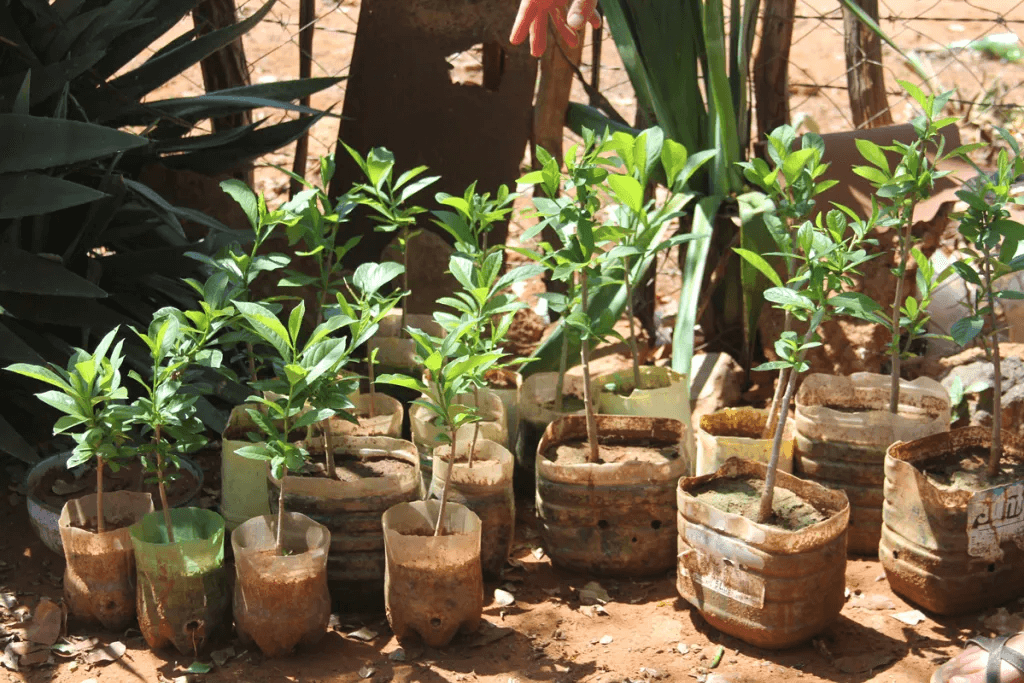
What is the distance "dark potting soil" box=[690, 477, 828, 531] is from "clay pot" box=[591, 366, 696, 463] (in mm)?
254

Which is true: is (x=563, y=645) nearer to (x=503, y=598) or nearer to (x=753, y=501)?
(x=503, y=598)

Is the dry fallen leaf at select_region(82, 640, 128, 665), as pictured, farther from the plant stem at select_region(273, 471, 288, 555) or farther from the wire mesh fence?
the wire mesh fence

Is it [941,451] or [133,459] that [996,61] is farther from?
[133,459]

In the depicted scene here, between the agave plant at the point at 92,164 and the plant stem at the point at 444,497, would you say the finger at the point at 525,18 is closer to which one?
the plant stem at the point at 444,497

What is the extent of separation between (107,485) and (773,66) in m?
2.34

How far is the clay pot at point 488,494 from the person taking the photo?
2418 millimetres

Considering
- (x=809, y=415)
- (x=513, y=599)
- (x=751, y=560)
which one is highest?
(x=809, y=415)

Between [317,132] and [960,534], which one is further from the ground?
[317,132]

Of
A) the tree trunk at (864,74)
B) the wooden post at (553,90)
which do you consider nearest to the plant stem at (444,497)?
the wooden post at (553,90)

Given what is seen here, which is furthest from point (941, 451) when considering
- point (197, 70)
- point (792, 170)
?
point (197, 70)

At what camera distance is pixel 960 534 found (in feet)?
7.40

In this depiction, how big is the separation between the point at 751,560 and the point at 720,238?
136 cm

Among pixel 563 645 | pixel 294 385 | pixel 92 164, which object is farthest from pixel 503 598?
pixel 92 164

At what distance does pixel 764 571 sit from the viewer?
2.16m
